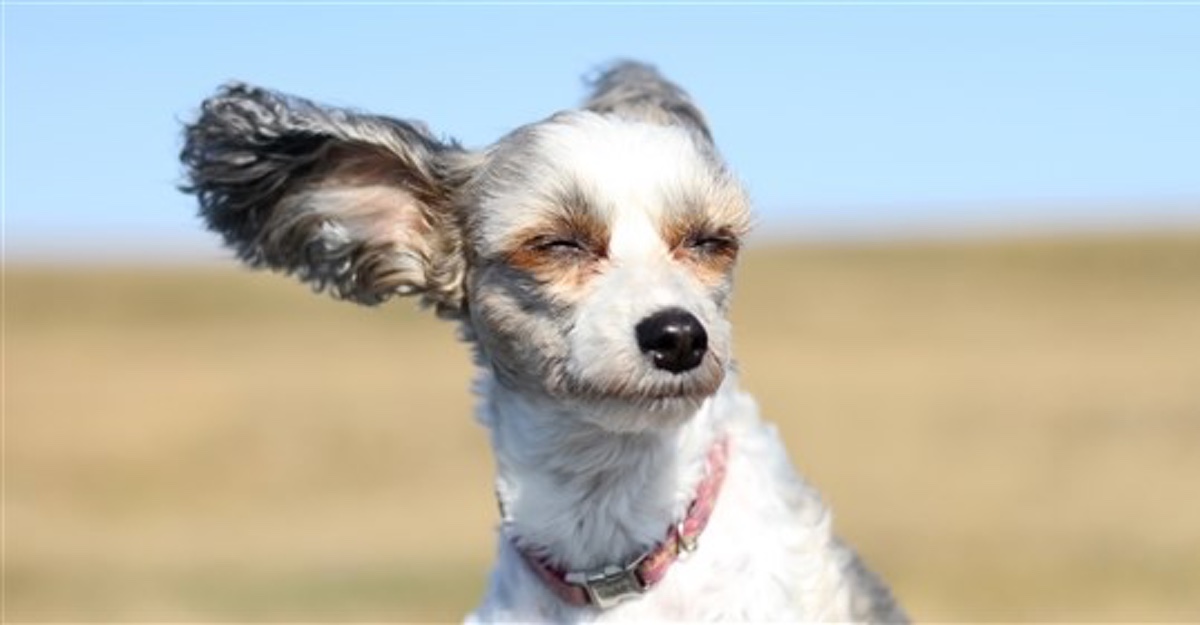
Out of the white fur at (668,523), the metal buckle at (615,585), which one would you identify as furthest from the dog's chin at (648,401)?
the metal buckle at (615,585)

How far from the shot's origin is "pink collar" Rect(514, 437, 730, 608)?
7.37 m

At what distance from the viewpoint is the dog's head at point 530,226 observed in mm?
6902

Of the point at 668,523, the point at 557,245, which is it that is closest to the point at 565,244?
the point at 557,245

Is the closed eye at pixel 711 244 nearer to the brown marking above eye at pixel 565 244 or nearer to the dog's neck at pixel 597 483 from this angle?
the brown marking above eye at pixel 565 244

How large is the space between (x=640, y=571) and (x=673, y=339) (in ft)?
2.98

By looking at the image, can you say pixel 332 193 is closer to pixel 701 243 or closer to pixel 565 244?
pixel 565 244

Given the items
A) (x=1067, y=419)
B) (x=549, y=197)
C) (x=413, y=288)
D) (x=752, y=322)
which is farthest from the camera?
(x=752, y=322)

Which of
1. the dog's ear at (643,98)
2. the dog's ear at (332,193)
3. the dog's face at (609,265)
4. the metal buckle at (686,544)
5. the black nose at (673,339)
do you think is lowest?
the metal buckle at (686,544)

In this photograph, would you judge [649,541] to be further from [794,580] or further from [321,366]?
[321,366]

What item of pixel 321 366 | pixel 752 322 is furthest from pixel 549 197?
pixel 752 322

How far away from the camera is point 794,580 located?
24.5ft

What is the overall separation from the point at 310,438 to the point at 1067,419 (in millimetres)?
9283

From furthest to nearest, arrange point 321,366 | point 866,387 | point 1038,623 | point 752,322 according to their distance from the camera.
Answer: point 752,322, point 321,366, point 866,387, point 1038,623

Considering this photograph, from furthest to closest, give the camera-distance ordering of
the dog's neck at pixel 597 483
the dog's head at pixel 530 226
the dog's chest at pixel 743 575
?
1. the dog's neck at pixel 597 483
2. the dog's chest at pixel 743 575
3. the dog's head at pixel 530 226
